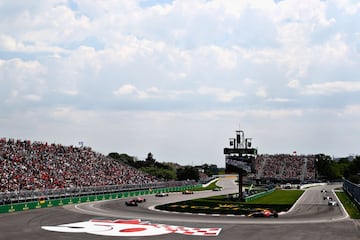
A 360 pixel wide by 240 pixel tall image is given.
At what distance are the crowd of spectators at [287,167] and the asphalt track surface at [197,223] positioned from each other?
99769 mm

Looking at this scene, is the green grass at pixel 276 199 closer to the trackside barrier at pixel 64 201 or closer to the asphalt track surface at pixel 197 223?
the asphalt track surface at pixel 197 223

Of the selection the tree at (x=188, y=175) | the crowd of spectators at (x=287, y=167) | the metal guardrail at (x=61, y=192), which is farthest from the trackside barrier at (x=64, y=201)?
the crowd of spectators at (x=287, y=167)

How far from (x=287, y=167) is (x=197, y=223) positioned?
125778 millimetres

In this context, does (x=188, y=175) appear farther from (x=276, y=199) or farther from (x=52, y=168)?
(x=52, y=168)

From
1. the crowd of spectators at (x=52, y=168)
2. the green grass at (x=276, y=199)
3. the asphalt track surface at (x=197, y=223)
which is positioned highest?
the crowd of spectators at (x=52, y=168)

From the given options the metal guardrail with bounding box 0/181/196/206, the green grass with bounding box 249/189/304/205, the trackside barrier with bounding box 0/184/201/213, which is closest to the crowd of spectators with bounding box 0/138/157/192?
the metal guardrail with bounding box 0/181/196/206

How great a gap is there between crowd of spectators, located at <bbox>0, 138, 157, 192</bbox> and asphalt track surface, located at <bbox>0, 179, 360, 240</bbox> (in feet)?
26.3

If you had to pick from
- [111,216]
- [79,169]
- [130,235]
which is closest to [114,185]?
[79,169]

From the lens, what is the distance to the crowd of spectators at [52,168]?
6294cm

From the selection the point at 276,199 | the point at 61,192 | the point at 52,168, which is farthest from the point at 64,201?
the point at 276,199

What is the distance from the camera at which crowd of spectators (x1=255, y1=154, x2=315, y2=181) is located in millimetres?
158750

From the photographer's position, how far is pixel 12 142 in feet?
235

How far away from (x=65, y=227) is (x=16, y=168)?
27.4m

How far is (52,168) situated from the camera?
2827 inches
